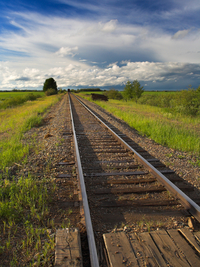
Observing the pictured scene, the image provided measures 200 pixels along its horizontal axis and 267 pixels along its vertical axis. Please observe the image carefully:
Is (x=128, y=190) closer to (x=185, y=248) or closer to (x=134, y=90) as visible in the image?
(x=185, y=248)

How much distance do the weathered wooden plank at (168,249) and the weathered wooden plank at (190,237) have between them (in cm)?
22

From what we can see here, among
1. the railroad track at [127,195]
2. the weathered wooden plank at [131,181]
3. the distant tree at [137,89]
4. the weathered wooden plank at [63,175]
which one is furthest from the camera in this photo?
the distant tree at [137,89]

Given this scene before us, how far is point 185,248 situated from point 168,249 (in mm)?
213

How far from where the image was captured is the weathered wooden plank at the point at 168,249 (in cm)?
200

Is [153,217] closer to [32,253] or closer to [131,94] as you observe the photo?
[32,253]

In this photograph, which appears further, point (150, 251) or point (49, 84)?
point (49, 84)

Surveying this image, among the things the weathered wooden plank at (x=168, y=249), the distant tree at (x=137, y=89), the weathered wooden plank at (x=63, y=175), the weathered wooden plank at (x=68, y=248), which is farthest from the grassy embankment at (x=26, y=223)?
the distant tree at (x=137, y=89)

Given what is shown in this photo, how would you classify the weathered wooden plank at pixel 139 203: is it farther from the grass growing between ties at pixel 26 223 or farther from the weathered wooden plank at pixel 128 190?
the grass growing between ties at pixel 26 223

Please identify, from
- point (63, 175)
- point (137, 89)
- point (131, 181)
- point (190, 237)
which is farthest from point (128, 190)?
point (137, 89)

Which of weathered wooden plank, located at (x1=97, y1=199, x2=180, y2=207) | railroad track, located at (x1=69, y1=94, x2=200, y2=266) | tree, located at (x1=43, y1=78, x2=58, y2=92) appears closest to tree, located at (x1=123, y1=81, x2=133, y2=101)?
railroad track, located at (x1=69, y1=94, x2=200, y2=266)

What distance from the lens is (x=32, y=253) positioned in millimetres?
2143

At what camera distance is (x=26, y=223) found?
257cm

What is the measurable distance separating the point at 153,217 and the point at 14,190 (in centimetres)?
250

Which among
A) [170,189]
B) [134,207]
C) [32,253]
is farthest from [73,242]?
[170,189]
